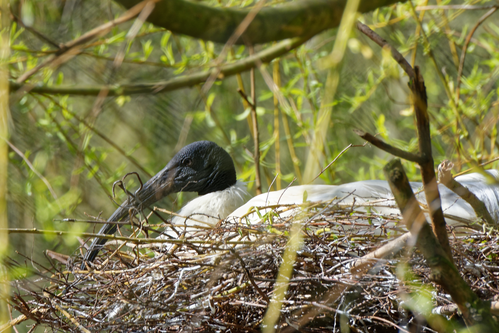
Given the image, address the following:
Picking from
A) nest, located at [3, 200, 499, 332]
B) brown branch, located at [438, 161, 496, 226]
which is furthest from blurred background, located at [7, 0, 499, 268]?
brown branch, located at [438, 161, 496, 226]

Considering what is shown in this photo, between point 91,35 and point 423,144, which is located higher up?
point 91,35

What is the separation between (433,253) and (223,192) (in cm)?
125

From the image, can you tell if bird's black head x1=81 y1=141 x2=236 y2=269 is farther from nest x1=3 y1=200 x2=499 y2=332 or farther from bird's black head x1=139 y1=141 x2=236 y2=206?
nest x1=3 y1=200 x2=499 y2=332

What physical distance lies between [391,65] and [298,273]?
1301mm

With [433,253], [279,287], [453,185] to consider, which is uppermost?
[453,185]

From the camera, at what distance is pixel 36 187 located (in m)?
1.75

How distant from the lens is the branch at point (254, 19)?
108 cm

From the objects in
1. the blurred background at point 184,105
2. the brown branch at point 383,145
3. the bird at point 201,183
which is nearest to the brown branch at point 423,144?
the brown branch at point 383,145

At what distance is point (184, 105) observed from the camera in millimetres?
2936

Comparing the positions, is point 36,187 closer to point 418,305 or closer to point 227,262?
point 227,262

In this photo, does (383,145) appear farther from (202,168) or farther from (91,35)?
(202,168)

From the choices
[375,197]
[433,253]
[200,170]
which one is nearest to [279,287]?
[433,253]

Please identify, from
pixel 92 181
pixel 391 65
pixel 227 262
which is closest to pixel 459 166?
pixel 391 65

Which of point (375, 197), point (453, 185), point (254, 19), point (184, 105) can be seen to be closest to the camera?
point (453, 185)
